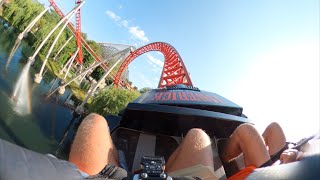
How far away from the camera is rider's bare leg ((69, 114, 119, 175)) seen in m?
1.51

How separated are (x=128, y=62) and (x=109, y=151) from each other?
21.9 metres

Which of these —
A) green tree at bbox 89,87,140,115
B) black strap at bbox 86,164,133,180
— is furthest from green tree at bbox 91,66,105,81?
black strap at bbox 86,164,133,180

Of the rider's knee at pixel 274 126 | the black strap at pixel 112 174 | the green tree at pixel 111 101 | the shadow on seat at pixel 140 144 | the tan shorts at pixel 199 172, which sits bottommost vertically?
the green tree at pixel 111 101

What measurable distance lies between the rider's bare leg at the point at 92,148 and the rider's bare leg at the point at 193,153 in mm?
302

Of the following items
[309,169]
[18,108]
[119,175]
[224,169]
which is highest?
[309,169]

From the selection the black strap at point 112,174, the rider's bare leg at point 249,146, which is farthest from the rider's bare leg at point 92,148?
the rider's bare leg at point 249,146

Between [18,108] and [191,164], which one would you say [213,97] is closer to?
[191,164]

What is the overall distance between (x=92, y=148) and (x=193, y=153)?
1.44ft

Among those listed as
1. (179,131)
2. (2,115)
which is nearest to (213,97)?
(179,131)

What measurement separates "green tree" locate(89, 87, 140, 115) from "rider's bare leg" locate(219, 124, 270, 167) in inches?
673

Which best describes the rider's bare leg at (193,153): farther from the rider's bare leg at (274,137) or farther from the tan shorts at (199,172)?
the rider's bare leg at (274,137)

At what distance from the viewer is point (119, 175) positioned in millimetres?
1170

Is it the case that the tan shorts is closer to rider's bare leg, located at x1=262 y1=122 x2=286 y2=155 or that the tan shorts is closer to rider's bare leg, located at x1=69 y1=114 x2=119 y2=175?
rider's bare leg, located at x1=69 y1=114 x2=119 y2=175

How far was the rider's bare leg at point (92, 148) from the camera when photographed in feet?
4.94
